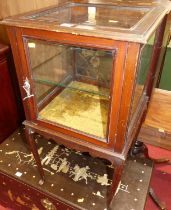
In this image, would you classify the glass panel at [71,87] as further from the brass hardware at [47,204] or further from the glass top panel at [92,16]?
the brass hardware at [47,204]

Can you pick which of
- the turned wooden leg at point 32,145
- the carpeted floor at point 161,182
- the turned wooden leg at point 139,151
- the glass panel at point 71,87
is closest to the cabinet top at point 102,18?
the glass panel at point 71,87

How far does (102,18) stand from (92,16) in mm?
51

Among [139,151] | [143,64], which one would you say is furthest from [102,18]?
[139,151]

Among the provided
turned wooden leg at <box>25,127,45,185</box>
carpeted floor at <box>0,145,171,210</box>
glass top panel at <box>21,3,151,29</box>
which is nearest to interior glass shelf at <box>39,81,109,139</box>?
turned wooden leg at <box>25,127,45,185</box>

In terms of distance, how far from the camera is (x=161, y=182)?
1.52m

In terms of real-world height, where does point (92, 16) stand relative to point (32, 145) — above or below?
above

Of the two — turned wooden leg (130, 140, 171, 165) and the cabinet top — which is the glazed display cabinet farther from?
turned wooden leg (130, 140, 171, 165)

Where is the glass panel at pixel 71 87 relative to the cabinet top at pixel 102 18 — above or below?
below

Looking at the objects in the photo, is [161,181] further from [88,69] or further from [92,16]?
[92,16]

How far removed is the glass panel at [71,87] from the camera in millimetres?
905

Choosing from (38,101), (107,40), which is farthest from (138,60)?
(38,101)

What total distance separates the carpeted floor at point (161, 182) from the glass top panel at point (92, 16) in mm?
1120

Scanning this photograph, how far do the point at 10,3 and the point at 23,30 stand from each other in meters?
0.80

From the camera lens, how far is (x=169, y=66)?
188cm
